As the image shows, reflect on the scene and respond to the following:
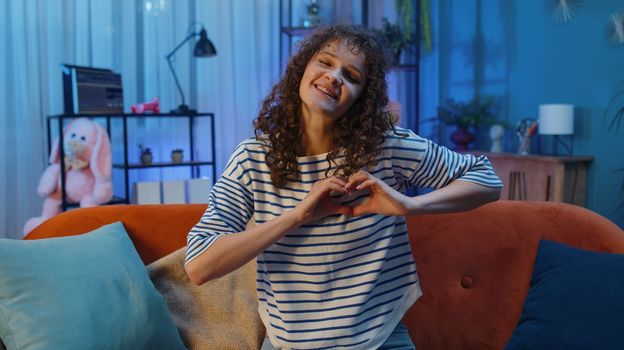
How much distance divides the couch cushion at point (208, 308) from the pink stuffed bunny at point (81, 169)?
1.88 metres

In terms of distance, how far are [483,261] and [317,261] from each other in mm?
664

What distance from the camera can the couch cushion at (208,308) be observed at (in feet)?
5.55

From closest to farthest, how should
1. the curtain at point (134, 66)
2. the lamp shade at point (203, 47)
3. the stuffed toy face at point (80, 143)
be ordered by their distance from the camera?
the stuffed toy face at point (80, 143), the curtain at point (134, 66), the lamp shade at point (203, 47)

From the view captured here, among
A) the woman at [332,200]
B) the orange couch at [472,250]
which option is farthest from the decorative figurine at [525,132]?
the woman at [332,200]

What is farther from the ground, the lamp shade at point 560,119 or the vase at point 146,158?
the lamp shade at point 560,119

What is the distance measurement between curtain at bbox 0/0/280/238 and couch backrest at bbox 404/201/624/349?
6.49ft

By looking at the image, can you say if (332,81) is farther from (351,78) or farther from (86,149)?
(86,149)

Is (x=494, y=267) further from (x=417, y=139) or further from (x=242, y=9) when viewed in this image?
(x=242, y=9)

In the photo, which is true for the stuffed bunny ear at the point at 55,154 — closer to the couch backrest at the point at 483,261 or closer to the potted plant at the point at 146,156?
the potted plant at the point at 146,156

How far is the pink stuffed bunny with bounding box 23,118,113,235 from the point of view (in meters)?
3.45

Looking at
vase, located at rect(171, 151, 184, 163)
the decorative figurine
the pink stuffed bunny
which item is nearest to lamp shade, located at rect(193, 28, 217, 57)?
vase, located at rect(171, 151, 184, 163)

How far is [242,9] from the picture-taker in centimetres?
448

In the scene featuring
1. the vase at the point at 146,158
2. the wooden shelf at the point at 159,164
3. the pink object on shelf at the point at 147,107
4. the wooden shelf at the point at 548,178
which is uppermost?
the pink object on shelf at the point at 147,107

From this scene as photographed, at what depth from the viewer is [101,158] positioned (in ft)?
11.4
